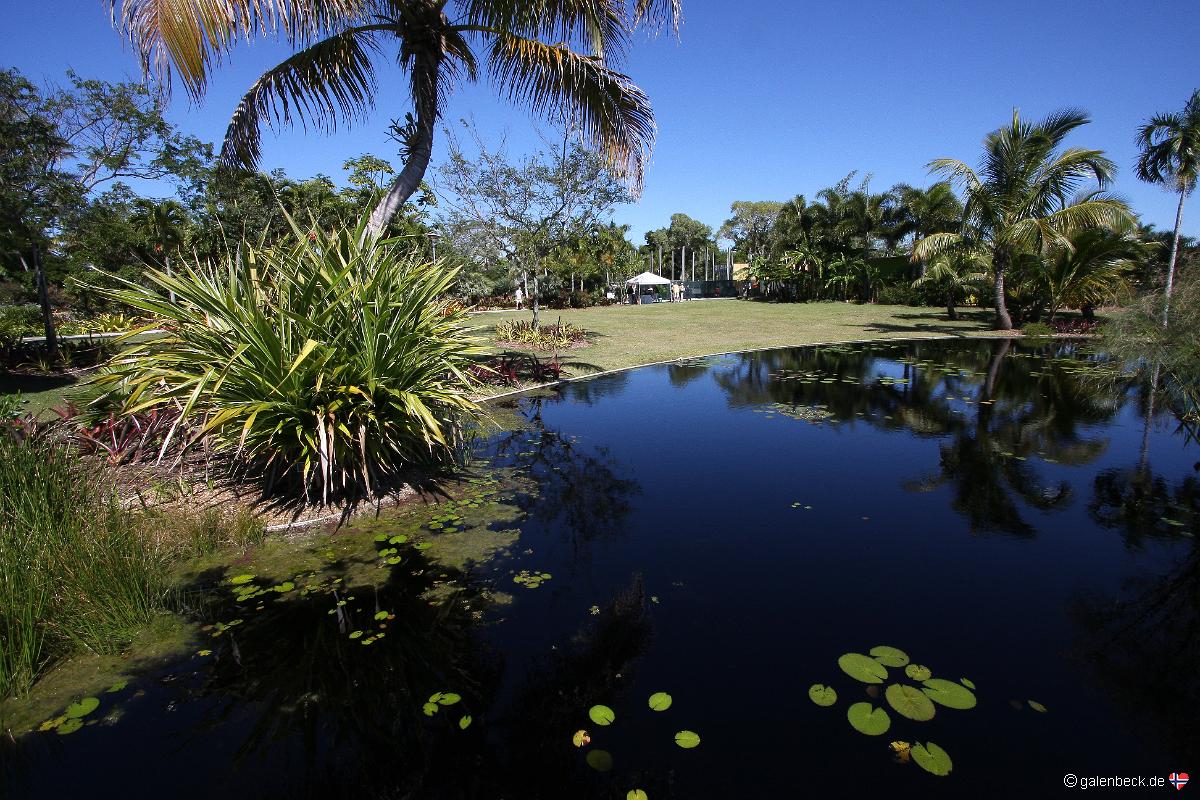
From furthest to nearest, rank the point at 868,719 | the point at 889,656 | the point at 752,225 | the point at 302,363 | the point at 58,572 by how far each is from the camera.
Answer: the point at 752,225 < the point at 302,363 < the point at 58,572 < the point at 889,656 < the point at 868,719

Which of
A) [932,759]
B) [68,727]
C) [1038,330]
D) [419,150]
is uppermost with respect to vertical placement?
[419,150]

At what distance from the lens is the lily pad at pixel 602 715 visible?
2.50 metres

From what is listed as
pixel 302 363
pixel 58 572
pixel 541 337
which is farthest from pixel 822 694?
pixel 541 337

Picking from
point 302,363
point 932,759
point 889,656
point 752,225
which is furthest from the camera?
point 752,225

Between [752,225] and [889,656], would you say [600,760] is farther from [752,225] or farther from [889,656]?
[752,225]

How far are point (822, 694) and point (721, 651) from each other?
530mm

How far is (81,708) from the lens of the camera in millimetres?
2607

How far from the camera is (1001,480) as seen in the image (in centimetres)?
543

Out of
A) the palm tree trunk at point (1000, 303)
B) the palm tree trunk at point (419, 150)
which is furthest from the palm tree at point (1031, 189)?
the palm tree trunk at point (419, 150)

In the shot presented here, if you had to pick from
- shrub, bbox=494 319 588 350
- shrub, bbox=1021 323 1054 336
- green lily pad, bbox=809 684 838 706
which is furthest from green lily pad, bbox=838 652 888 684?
shrub, bbox=1021 323 1054 336

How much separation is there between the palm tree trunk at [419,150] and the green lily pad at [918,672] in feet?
20.6

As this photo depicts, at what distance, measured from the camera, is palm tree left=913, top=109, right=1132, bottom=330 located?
1664 centimetres

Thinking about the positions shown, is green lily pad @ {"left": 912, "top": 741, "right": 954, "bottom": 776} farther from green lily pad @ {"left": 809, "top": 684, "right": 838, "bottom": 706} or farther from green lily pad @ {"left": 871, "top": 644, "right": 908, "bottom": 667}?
green lily pad @ {"left": 871, "top": 644, "right": 908, "bottom": 667}

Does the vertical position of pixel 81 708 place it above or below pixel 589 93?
below
